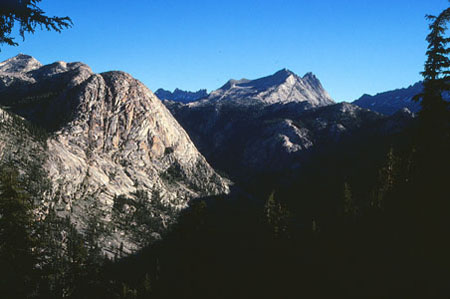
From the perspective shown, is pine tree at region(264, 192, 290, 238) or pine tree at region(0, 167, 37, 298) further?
pine tree at region(264, 192, 290, 238)

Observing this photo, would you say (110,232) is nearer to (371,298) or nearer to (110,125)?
(110,125)

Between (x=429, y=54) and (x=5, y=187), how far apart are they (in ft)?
133

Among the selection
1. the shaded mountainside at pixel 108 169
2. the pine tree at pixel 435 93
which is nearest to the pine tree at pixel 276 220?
the pine tree at pixel 435 93

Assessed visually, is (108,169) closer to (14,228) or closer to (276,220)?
(276,220)

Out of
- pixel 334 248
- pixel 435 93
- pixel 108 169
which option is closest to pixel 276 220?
pixel 334 248

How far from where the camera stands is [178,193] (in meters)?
189

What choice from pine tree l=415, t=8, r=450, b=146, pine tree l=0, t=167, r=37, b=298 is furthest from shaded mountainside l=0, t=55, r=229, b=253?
pine tree l=415, t=8, r=450, b=146

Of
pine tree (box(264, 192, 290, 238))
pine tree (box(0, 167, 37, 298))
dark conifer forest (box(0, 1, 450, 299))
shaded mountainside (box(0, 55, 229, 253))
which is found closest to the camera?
pine tree (box(0, 167, 37, 298))

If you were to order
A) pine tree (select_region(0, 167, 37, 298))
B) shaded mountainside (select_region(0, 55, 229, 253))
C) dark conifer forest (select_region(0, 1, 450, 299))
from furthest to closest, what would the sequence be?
shaded mountainside (select_region(0, 55, 229, 253)) → dark conifer forest (select_region(0, 1, 450, 299)) → pine tree (select_region(0, 167, 37, 298))

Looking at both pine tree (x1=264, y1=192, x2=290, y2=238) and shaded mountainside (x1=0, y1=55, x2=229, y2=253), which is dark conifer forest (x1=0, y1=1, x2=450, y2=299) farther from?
shaded mountainside (x1=0, y1=55, x2=229, y2=253)

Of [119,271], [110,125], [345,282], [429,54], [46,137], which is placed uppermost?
[110,125]

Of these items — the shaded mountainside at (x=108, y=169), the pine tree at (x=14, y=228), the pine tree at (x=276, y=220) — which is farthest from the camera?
the shaded mountainside at (x=108, y=169)

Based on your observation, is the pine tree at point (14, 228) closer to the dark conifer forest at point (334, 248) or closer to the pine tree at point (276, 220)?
the dark conifer forest at point (334, 248)

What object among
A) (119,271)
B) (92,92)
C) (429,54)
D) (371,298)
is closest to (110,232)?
(119,271)
